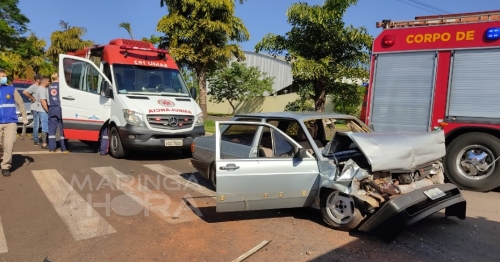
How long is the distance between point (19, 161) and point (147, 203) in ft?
14.5


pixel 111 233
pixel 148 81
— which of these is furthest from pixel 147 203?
pixel 148 81

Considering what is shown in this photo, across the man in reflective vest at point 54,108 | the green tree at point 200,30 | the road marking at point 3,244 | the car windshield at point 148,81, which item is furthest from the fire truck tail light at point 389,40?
the green tree at point 200,30

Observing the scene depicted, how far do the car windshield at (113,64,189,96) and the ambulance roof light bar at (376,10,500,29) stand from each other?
5007 millimetres

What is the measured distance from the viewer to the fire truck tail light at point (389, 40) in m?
7.80

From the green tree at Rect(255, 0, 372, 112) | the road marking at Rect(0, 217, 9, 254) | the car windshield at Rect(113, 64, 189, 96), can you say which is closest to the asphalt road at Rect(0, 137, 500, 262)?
the road marking at Rect(0, 217, 9, 254)

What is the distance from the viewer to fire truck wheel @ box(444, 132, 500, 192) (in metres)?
6.46

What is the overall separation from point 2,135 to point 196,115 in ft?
12.8

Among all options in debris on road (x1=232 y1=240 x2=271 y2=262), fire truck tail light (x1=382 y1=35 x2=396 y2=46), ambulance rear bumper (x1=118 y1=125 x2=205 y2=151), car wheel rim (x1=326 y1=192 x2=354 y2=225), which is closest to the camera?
debris on road (x1=232 y1=240 x2=271 y2=262)

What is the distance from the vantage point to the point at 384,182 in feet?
14.9

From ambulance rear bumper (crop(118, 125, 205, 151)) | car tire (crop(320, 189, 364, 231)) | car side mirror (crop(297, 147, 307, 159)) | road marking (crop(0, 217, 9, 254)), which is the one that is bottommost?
road marking (crop(0, 217, 9, 254))

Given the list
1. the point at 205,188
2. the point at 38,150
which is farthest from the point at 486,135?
the point at 38,150

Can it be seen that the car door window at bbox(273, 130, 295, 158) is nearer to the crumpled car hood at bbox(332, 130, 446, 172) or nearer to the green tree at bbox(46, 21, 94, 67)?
the crumpled car hood at bbox(332, 130, 446, 172)

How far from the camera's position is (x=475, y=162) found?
6668 millimetres

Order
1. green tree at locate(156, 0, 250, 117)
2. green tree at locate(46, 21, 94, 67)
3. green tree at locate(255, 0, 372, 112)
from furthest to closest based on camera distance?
1. green tree at locate(46, 21, 94, 67)
2. green tree at locate(156, 0, 250, 117)
3. green tree at locate(255, 0, 372, 112)
